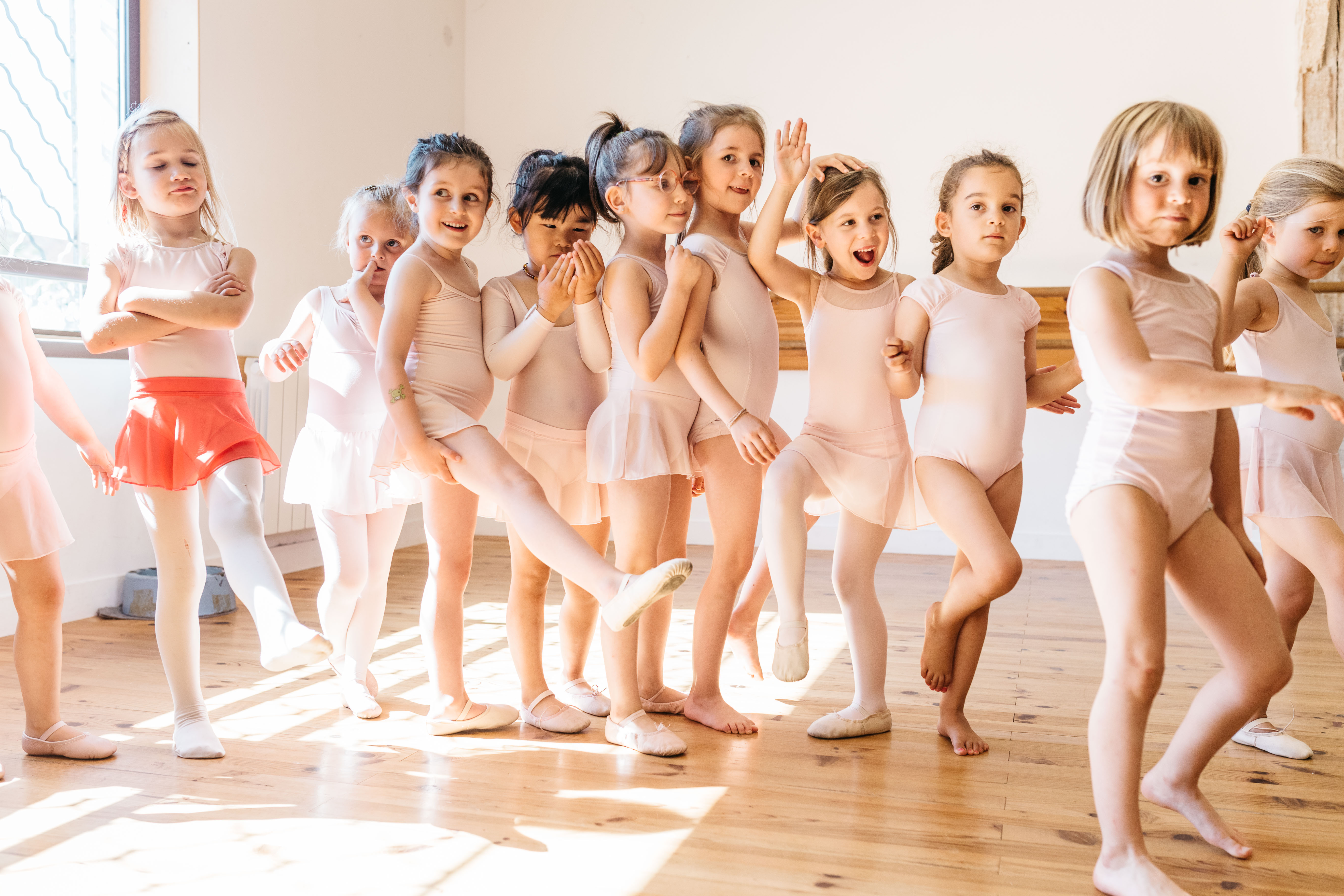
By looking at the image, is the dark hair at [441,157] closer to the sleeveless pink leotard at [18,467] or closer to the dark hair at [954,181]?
the sleeveless pink leotard at [18,467]

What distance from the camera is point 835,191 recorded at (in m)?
2.23

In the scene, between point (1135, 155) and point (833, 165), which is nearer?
point (1135, 155)

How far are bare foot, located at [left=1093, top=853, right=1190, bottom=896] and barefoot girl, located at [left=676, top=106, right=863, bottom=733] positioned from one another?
905mm

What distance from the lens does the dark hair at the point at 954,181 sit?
214 cm

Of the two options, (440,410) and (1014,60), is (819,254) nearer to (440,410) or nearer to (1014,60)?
(1014,60)

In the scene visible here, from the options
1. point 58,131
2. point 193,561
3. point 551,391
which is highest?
point 58,131

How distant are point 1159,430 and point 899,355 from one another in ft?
1.95

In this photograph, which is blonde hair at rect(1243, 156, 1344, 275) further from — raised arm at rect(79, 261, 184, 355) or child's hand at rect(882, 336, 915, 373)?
raised arm at rect(79, 261, 184, 355)

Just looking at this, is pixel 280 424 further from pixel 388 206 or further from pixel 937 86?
pixel 937 86

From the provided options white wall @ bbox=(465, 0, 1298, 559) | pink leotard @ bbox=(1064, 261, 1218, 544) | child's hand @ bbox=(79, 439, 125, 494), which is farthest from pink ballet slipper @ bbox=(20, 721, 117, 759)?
white wall @ bbox=(465, 0, 1298, 559)

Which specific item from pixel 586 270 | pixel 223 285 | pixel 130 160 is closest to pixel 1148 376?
pixel 586 270

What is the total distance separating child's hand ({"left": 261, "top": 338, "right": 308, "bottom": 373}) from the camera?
8.36 ft

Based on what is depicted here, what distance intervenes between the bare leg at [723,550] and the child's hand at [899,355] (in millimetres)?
368

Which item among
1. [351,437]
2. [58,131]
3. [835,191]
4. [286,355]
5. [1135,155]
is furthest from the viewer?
[58,131]
